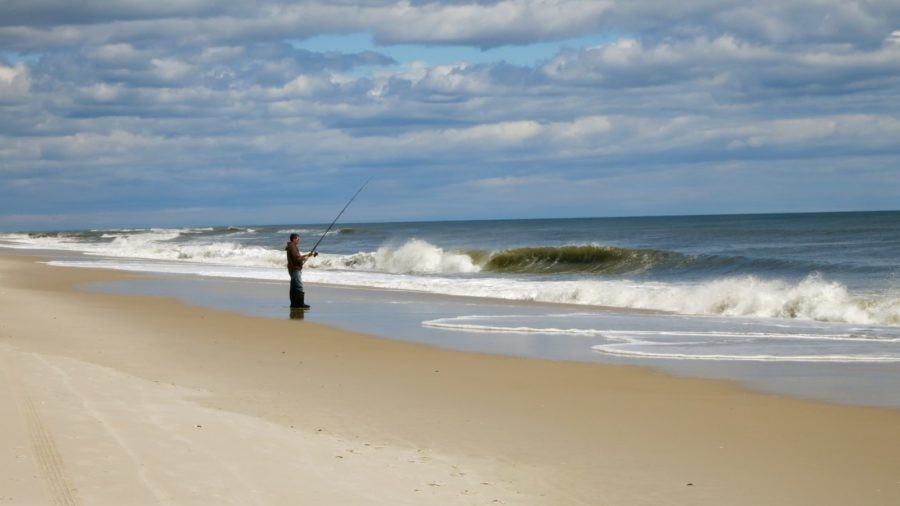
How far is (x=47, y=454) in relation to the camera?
5258mm

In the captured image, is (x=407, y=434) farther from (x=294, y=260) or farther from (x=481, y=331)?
(x=294, y=260)

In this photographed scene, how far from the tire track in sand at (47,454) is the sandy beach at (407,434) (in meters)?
0.01

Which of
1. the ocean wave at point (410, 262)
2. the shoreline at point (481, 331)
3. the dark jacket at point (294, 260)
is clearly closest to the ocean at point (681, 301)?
the ocean wave at point (410, 262)

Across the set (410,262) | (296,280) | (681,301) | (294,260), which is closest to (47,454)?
(296,280)

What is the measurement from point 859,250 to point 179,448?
34840 mm

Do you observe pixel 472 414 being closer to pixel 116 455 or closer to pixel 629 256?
pixel 116 455

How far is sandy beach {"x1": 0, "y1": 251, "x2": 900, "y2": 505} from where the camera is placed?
5.13m

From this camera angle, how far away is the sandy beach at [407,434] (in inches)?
202

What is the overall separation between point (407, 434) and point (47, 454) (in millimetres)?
2359

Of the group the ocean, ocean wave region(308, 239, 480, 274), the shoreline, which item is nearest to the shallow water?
the shoreline

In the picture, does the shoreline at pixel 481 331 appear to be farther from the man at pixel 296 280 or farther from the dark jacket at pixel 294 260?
the dark jacket at pixel 294 260

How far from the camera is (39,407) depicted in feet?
21.2

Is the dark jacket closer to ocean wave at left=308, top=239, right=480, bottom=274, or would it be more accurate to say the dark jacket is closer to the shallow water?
the shallow water

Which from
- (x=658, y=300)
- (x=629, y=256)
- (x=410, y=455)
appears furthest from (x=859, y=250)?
(x=410, y=455)
